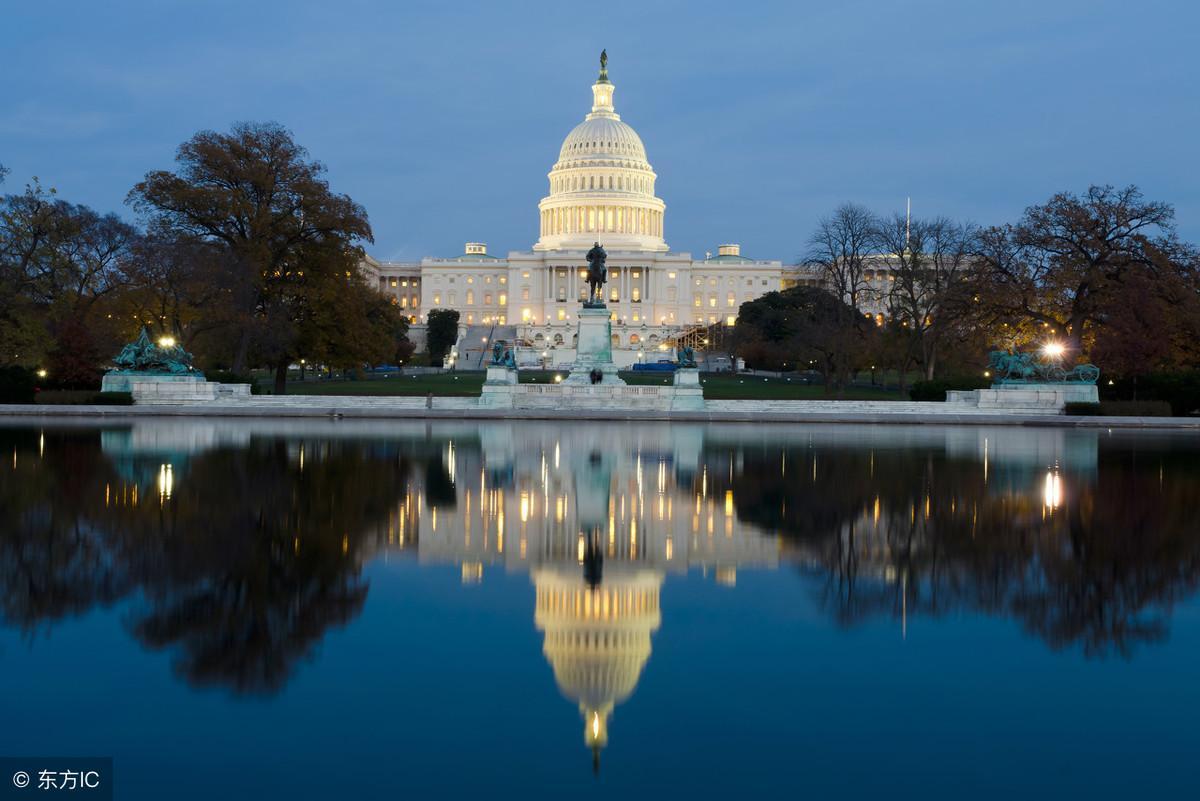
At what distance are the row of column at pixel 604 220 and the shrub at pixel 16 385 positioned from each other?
359 feet

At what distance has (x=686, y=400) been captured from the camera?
43.3 m

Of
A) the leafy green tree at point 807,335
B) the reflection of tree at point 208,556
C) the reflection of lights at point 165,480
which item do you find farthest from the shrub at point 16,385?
the leafy green tree at point 807,335

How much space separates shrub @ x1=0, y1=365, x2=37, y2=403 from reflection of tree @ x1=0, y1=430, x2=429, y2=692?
26052mm

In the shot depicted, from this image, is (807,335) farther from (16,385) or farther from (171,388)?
(16,385)

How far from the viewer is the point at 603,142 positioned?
146m

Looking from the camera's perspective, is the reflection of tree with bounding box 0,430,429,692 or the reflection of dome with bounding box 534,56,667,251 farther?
the reflection of dome with bounding box 534,56,667,251

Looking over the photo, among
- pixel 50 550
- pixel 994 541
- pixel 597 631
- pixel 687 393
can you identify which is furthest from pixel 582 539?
pixel 687 393

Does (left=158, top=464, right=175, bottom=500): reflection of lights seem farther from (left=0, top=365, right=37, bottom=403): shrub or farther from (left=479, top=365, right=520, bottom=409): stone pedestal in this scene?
(left=0, top=365, right=37, bottom=403): shrub

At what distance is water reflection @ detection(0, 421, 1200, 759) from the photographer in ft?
28.2

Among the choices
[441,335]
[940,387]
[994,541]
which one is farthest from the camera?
[441,335]

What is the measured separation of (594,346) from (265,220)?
14.2 m

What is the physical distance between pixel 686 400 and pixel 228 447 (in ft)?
70.7

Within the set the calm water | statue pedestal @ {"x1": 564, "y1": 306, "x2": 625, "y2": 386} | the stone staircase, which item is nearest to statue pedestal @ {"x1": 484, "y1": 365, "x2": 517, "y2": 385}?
statue pedestal @ {"x1": 564, "y1": 306, "x2": 625, "y2": 386}

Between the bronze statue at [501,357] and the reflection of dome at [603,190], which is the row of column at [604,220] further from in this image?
the bronze statue at [501,357]
